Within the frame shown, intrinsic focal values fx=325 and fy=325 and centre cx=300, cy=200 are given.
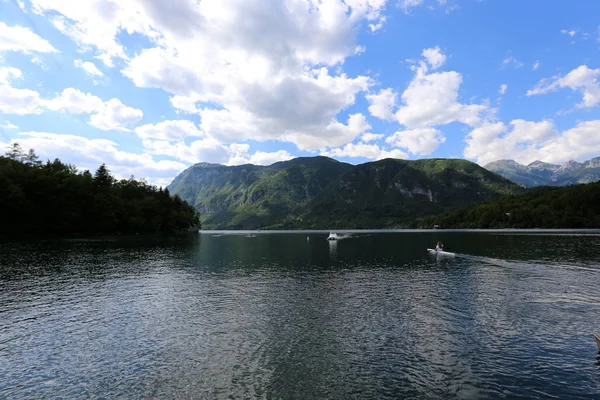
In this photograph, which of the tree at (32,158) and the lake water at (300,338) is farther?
the tree at (32,158)

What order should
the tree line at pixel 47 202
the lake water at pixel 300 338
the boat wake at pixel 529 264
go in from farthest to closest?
1. the tree line at pixel 47 202
2. the boat wake at pixel 529 264
3. the lake water at pixel 300 338

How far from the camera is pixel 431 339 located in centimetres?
2870

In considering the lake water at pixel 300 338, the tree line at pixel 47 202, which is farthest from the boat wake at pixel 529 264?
the tree line at pixel 47 202

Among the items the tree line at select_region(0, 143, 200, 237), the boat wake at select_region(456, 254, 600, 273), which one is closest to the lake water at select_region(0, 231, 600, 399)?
the boat wake at select_region(456, 254, 600, 273)

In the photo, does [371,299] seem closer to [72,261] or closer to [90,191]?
[72,261]

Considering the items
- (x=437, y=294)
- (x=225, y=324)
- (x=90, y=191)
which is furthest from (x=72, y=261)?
(x=90, y=191)

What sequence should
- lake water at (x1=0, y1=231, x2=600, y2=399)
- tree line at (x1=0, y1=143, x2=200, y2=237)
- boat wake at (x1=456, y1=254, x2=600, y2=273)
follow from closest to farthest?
lake water at (x1=0, y1=231, x2=600, y2=399) < boat wake at (x1=456, y1=254, x2=600, y2=273) < tree line at (x1=0, y1=143, x2=200, y2=237)

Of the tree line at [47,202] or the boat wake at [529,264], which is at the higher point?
the tree line at [47,202]

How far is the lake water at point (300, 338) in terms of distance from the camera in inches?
814

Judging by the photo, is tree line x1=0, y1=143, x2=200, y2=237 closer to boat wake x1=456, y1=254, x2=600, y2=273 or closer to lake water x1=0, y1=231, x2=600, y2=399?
lake water x1=0, y1=231, x2=600, y2=399

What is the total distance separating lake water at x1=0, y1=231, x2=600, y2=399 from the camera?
20672 millimetres

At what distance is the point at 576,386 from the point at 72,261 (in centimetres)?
9336

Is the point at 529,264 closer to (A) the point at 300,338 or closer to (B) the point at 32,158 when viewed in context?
(A) the point at 300,338

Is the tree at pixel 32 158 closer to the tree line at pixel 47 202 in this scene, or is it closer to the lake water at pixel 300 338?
the tree line at pixel 47 202
